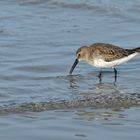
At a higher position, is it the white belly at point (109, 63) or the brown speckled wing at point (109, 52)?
the brown speckled wing at point (109, 52)

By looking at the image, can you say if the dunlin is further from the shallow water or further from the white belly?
the shallow water

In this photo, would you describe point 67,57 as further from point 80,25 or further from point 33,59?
A: point 80,25

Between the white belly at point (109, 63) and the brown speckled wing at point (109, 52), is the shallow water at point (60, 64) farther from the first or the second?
the brown speckled wing at point (109, 52)

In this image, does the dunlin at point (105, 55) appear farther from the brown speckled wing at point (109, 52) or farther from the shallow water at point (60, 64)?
the shallow water at point (60, 64)

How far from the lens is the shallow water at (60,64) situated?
9445 mm

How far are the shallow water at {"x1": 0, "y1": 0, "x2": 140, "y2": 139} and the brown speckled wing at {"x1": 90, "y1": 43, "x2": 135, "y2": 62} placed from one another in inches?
11.9

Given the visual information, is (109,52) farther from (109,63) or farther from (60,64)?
(60,64)

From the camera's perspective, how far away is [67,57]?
1296cm

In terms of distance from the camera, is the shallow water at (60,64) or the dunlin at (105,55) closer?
the shallow water at (60,64)

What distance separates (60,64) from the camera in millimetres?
12430

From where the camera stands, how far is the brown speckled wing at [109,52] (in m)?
12.2

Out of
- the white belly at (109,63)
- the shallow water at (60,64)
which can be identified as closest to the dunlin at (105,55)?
the white belly at (109,63)

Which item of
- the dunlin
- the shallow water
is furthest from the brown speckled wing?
the shallow water

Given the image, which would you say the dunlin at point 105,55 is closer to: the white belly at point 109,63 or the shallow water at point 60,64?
the white belly at point 109,63
